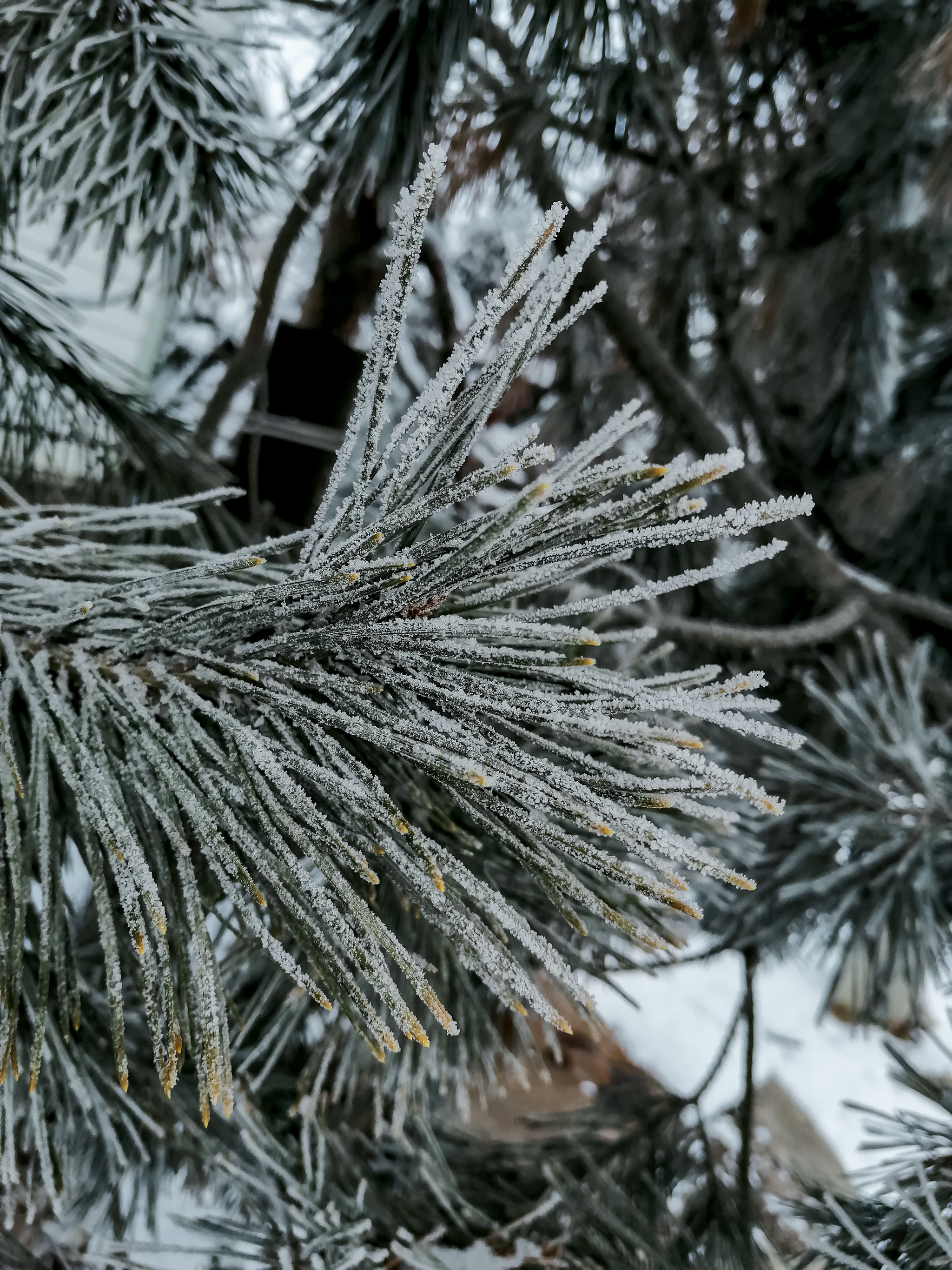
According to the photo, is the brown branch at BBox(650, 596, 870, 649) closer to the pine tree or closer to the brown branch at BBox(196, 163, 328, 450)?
the pine tree

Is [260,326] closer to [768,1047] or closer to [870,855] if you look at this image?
[870,855]

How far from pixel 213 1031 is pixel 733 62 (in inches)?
43.2

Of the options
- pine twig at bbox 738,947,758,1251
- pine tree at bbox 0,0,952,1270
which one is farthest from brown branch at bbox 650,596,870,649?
pine twig at bbox 738,947,758,1251

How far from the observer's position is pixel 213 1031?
0.20 m

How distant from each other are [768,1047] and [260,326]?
65.0 inches

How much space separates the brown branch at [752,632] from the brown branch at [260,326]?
1.17 ft

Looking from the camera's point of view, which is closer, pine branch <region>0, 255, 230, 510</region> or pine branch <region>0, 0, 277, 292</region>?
pine branch <region>0, 0, 277, 292</region>

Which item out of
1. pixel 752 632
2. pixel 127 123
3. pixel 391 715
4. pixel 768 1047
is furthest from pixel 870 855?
pixel 768 1047

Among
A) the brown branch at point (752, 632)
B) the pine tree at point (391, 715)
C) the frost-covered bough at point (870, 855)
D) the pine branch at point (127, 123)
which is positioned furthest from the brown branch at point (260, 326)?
the frost-covered bough at point (870, 855)

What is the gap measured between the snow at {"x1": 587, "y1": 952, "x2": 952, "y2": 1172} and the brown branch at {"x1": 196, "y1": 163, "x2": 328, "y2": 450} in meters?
1.05

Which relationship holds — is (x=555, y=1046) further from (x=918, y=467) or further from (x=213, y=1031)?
(x=918, y=467)

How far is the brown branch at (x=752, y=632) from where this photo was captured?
1.69 feet

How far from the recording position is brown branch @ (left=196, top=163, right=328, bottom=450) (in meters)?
0.66

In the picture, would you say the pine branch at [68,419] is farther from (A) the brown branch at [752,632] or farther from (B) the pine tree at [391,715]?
(A) the brown branch at [752,632]
